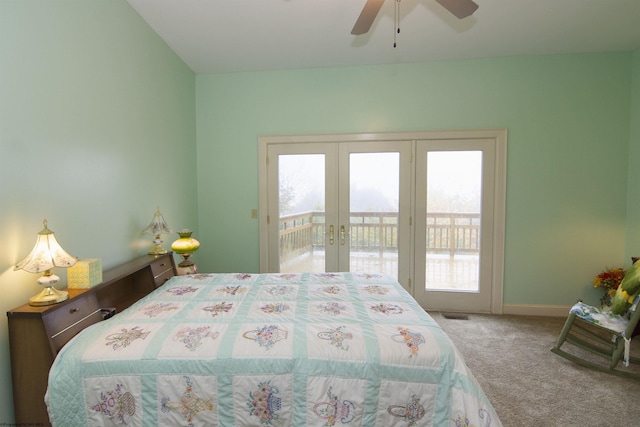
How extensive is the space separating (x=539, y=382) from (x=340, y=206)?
7.32 ft

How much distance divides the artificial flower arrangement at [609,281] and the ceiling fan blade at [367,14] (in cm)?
325

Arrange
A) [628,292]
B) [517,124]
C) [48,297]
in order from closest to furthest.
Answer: [48,297] < [628,292] < [517,124]

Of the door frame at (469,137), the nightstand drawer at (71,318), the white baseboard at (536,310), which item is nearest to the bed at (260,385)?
the nightstand drawer at (71,318)

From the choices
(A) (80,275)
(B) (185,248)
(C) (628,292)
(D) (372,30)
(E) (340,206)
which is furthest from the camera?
(E) (340,206)

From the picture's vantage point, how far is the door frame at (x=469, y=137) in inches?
122

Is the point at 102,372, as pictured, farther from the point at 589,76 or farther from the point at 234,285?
the point at 589,76

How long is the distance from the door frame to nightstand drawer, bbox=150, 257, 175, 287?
1187mm

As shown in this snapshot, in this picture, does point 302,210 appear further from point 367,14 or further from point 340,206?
point 367,14

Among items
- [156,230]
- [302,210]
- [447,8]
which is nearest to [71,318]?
[156,230]

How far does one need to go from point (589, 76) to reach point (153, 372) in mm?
4375

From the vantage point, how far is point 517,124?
3.06 m

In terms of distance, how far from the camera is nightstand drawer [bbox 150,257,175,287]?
223cm

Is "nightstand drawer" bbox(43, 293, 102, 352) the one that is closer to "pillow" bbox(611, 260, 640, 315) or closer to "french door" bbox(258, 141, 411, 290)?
"french door" bbox(258, 141, 411, 290)

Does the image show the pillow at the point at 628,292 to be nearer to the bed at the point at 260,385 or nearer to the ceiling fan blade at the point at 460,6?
the bed at the point at 260,385
